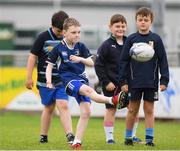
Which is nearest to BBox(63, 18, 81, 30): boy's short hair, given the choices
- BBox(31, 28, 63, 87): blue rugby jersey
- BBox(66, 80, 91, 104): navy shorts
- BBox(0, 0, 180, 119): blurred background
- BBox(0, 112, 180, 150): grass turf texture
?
BBox(66, 80, 91, 104): navy shorts

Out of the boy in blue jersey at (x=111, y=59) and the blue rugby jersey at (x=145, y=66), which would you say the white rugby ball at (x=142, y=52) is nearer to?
the blue rugby jersey at (x=145, y=66)

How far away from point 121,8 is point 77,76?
121 ft

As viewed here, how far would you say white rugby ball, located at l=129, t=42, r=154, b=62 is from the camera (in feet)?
35.3

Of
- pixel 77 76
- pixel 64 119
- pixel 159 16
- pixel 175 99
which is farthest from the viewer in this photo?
pixel 159 16

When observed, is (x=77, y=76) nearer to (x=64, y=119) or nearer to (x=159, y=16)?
(x=64, y=119)

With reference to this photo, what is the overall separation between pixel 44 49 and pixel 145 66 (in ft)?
5.86

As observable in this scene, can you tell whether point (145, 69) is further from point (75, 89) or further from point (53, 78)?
point (53, 78)

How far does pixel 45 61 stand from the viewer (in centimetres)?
1200

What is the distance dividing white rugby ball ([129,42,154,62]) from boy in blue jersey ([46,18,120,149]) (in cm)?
60

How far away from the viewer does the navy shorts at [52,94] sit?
1188 cm

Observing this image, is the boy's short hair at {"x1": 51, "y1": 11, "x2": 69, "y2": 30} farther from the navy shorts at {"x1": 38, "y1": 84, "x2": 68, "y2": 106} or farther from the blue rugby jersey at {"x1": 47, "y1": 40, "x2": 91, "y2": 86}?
the navy shorts at {"x1": 38, "y1": 84, "x2": 68, "y2": 106}

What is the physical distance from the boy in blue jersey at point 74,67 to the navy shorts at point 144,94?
676 mm

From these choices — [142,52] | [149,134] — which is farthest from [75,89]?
[149,134]

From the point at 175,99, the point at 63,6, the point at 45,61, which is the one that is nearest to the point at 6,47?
the point at 63,6
